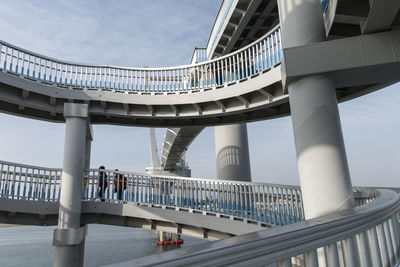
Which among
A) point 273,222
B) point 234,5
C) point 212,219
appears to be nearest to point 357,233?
point 273,222

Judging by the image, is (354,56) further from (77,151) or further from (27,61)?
(27,61)

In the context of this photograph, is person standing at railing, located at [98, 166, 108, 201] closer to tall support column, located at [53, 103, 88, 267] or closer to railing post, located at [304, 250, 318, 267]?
tall support column, located at [53, 103, 88, 267]

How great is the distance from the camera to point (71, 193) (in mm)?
9938

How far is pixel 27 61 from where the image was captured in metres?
10.4

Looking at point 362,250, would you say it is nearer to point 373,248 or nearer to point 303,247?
point 373,248

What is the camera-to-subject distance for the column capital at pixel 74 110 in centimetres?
1067

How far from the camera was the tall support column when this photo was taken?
30.9ft

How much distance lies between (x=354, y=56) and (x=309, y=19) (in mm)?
1036

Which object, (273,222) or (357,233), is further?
(273,222)

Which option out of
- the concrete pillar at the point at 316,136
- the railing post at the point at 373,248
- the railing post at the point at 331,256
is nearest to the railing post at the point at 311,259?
the railing post at the point at 331,256

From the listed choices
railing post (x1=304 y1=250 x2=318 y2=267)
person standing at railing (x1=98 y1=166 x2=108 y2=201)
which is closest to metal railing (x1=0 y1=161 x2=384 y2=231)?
person standing at railing (x1=98 y1=166 x2=108 y2=201)

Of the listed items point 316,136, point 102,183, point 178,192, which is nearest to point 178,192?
point 178,192

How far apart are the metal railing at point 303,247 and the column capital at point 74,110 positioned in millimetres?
10497

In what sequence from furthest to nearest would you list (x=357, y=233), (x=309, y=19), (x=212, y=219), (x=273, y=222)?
(x=212, y=219)
(x=273, y=222)
(x=309, y=19)
(x=357, y=233)
